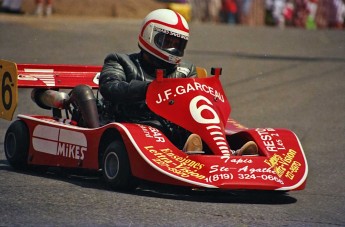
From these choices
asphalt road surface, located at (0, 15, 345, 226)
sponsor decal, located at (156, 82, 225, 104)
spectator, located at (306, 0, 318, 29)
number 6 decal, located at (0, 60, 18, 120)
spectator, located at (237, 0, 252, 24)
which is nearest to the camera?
asphalt road surface, located at (0, 15, 345, 226)

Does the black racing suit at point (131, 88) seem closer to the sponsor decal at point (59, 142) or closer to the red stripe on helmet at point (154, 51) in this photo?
the red stripe on helmet at point (154, 51)

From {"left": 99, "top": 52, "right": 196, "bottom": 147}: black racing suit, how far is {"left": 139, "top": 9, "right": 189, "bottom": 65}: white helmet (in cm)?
19

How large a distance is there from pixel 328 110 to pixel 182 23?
5867mm

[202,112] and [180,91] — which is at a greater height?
[180,91]

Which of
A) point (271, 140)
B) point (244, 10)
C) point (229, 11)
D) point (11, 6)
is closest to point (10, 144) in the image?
point (271, 140)

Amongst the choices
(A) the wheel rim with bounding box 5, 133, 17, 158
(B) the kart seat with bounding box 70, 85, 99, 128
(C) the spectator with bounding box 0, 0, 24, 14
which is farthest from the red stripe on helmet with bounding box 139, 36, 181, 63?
(C) the spectator with bounding box 0, 0, 24, 14

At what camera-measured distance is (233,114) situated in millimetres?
13852

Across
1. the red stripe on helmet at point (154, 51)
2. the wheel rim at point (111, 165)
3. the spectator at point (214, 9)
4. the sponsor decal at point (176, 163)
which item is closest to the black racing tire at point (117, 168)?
the wheel rim at point (111, 165)

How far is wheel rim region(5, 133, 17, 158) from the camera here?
9.28 metres

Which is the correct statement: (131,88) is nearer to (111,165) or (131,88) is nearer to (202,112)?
(202,112)

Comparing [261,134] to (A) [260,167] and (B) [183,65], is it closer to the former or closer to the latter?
(A) [260,167]

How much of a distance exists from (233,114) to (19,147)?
16.7 ft

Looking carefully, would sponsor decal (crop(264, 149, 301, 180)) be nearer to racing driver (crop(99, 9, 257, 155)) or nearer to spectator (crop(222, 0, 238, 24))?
racing driver (crop(99, 9, 257, 155))

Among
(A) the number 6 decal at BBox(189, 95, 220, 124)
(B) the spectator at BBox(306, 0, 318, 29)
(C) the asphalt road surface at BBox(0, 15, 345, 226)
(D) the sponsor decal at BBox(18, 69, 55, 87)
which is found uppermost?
(A) the number 6 decal at BBox(189, 95, 220, 124)
